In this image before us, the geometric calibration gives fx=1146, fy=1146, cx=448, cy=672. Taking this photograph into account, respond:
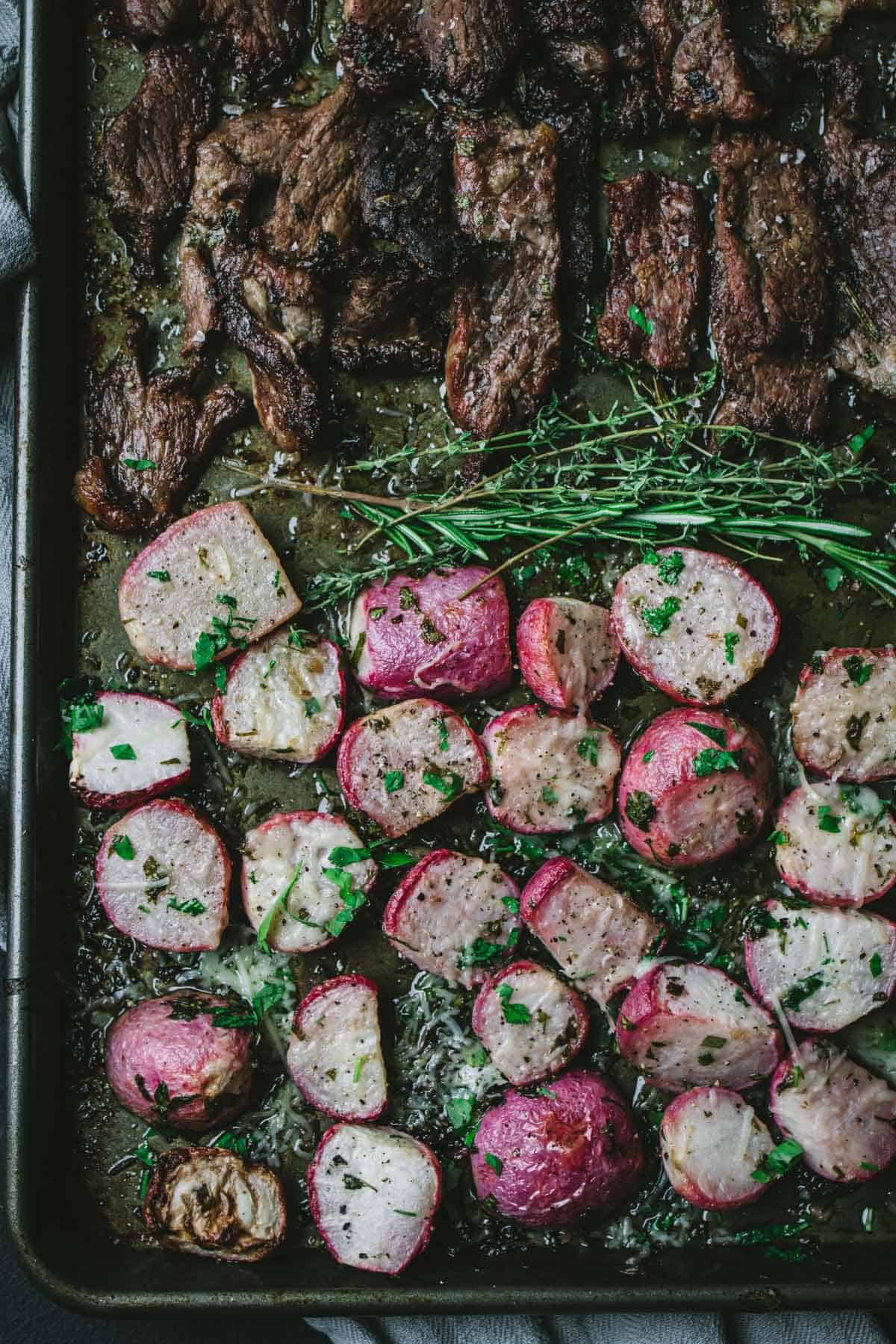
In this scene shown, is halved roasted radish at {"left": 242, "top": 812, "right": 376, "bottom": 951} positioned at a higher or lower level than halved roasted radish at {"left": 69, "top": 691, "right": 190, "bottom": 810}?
lower

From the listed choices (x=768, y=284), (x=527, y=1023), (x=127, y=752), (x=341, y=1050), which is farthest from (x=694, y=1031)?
(x=768, y=284)

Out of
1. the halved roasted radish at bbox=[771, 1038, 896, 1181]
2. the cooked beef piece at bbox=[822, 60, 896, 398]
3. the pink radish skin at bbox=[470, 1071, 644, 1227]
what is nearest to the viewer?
the pink radish skin at bbox=[470, 1071, 644, 1227]

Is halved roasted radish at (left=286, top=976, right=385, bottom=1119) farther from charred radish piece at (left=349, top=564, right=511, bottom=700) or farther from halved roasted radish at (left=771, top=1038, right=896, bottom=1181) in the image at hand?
halved roasted radish at (left=771, top=1038, right=896, bottom=1181)

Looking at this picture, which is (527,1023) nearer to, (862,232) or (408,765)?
(408,765)

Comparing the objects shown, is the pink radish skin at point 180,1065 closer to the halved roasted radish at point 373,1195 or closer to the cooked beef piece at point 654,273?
→ the halved roasted radish at point 373,1195

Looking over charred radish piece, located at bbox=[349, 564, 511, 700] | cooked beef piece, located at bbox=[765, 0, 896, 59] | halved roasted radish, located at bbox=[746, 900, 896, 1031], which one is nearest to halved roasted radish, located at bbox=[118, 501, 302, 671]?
charred radish piece, located at bbox=[349, 564, 511, 700]
